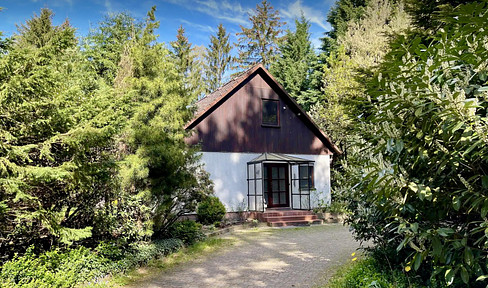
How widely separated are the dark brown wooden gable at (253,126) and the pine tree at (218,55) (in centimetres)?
1773

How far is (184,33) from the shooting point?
113ft

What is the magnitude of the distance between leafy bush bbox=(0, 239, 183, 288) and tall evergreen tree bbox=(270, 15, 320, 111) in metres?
22.6

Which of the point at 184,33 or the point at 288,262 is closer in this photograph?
the point at 288,262

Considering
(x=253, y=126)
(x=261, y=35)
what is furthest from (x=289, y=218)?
(x=261, y=35)

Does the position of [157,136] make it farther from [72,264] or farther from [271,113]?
[271,113]

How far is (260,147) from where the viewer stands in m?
17.0

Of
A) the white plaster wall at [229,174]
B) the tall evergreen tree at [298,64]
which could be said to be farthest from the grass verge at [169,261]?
the tall evergreen tree at [298,64]

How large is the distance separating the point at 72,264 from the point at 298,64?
2621 centimetres

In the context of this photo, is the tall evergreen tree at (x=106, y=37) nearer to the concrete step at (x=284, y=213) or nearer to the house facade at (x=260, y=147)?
the house facade at (x=260, y=147)

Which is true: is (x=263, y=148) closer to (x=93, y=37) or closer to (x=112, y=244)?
(x=112, y=244)

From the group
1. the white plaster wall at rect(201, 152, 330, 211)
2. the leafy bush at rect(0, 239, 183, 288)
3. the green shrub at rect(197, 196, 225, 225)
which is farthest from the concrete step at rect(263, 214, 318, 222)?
the leafy bush at rect(0, 239, 183, 288)

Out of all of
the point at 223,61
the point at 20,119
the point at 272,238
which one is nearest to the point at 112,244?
the point at 20,119

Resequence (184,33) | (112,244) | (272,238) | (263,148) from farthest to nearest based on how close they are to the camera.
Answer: (184,33)
(263,148)
(272,238)
(112,244)

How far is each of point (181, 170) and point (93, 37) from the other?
1722 centimetres
